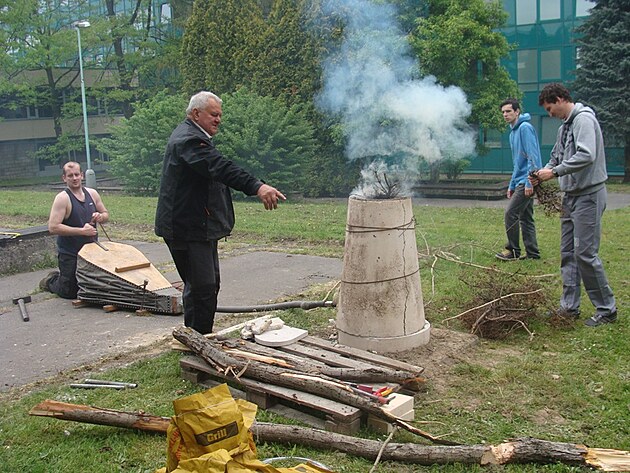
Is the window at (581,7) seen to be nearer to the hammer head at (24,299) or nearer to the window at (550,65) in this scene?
the window at (550,65)

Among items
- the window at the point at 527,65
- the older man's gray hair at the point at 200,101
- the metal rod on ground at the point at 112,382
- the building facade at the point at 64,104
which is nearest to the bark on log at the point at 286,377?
the metal rod on ground at the point at 112,382

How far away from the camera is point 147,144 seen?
24.0 m

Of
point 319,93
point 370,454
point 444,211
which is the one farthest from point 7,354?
point 319,93

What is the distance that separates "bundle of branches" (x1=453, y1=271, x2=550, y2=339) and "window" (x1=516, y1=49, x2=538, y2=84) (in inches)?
895

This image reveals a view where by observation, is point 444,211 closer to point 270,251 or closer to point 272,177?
point 270,251

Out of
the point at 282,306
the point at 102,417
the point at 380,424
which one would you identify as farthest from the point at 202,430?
the point at 282,306

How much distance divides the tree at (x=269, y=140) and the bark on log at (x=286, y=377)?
53.0ft

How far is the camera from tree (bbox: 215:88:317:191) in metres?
21.3

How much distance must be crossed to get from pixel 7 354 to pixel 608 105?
2050 centimetres

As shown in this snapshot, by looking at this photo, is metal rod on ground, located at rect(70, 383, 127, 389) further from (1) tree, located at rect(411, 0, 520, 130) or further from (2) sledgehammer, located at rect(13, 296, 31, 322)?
(1) tree, located at rect(411, 0, 520, 130)

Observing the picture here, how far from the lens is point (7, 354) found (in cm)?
622

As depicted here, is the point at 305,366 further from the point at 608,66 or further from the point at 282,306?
the point at 608,66

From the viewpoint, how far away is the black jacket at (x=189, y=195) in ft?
17.0

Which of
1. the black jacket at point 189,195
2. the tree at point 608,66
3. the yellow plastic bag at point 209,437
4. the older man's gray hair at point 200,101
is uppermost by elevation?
the tree at point 608,66
